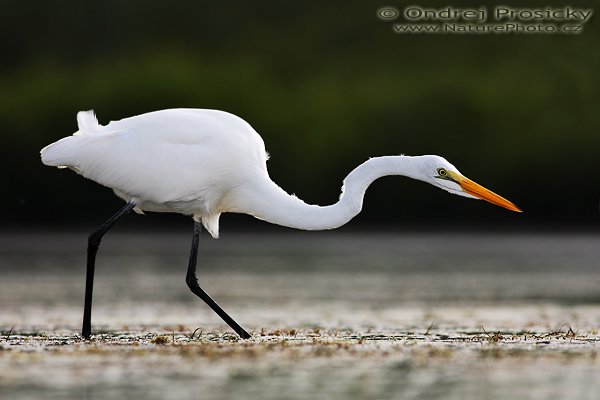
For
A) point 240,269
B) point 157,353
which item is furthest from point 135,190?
point 240,269

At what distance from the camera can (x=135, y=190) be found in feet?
37.3

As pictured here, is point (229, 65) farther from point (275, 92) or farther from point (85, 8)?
point (85, 8)

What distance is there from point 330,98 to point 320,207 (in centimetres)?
2995

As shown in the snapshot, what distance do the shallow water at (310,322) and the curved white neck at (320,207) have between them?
0.97 m

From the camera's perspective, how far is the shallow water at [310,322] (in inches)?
338

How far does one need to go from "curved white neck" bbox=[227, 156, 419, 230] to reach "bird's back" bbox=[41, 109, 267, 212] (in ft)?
0.64

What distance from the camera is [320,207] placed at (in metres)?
11.1

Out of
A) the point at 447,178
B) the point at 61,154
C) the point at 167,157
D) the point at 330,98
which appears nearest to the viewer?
the point at 447,178

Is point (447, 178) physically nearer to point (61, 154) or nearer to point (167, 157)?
point (167, 157)

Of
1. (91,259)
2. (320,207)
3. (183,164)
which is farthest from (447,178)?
(91,259)

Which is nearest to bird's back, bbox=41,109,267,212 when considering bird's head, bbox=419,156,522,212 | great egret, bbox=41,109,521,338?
great egret, bbox=41,109,521,338

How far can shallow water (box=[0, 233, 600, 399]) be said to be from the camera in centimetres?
859

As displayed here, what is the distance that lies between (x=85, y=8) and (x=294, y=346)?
47448 millimetres

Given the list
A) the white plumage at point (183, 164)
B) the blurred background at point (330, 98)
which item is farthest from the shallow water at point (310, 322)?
the blurred background at point (330, 98)
